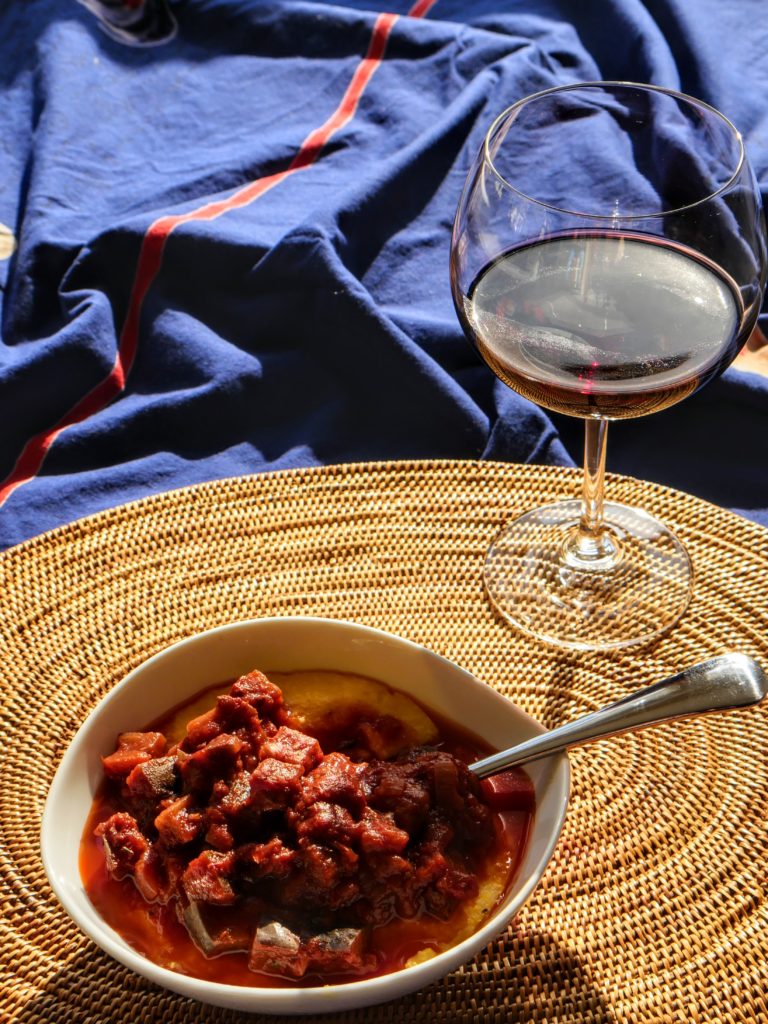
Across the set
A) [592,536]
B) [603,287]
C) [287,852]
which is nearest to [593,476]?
[592,536]

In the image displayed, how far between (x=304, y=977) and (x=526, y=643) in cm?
56

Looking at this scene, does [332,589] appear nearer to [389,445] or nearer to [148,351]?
[389,445]

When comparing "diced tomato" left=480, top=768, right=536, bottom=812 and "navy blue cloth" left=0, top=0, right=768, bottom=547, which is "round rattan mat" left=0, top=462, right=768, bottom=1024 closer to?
"diced tomato" left=480, top=768, right=536, bottom=812

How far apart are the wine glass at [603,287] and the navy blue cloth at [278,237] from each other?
15.8 inches

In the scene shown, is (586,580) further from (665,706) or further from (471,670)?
(665,706)

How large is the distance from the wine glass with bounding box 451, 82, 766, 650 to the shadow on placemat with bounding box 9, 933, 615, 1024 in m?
0.44

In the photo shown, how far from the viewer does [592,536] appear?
1.58m

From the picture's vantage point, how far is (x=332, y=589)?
59.6 inches

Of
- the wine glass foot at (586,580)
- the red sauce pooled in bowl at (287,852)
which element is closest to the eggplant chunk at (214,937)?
the red sauce pooled in bowl at (287,852)

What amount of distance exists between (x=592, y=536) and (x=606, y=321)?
384 millimetres

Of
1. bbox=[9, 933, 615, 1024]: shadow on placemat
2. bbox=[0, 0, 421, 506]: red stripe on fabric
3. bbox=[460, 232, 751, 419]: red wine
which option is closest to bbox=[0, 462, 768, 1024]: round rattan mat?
bbox=[9, 933, 615, 1024]: shadow on placemat

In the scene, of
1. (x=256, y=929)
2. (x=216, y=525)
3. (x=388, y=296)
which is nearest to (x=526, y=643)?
(x=216, y=525)

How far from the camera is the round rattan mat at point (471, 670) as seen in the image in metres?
1.09

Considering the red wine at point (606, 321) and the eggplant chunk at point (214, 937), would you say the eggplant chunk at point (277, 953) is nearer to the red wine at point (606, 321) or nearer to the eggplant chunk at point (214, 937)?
the eggplant chunk at point (214, 937)
